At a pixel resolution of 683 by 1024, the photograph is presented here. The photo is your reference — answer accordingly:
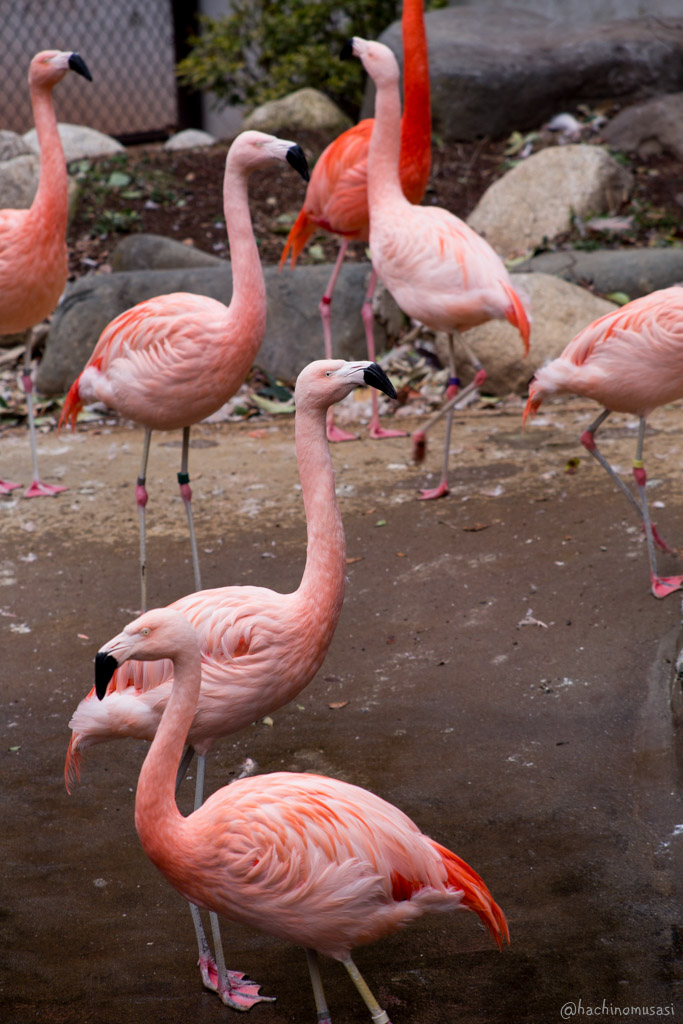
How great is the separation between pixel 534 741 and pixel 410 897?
1.19m

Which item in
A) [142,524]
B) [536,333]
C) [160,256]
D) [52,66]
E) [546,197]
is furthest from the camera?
[546,197]

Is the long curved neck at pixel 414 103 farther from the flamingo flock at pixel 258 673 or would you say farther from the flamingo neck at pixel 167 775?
→ the flamingo neck at pixel 167 775

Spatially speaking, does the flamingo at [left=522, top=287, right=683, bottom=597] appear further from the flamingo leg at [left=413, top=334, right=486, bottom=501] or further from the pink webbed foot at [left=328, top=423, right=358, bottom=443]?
the pink webbed foot at [left=328, top=423, right=358, bottom=443]

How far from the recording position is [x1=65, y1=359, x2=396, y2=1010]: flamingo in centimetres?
261

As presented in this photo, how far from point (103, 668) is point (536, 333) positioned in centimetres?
500

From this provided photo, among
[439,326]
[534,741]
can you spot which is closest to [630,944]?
[534,741]

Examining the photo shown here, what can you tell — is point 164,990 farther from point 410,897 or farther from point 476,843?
point 476,843

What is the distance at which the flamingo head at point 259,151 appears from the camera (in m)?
3.53

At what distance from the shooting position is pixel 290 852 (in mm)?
2152

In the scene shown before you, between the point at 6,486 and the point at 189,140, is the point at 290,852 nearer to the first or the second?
the point at 6,486

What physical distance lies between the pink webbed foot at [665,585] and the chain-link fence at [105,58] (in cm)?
976

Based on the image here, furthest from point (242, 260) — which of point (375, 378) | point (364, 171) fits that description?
point (364, 171)

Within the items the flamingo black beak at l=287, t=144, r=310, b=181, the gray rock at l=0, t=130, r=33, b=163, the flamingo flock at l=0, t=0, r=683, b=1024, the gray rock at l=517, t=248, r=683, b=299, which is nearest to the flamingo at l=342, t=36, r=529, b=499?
the flamingo flock at l=0, t=0, r=683, b=1024

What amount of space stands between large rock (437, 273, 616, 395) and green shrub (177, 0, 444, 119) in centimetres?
473
